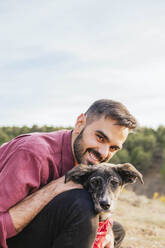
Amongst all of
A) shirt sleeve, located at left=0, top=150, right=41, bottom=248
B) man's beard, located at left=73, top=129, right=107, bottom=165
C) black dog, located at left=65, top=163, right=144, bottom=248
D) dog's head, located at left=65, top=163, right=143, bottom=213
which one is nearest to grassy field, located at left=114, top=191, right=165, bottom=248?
black dog, located at left=65, top=163, right=144, bottom=248

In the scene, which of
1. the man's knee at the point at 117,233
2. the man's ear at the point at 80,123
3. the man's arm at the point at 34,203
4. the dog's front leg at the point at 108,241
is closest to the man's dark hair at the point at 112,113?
the man's ear at the point at 80,123

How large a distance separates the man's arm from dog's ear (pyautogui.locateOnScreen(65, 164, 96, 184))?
0.10 metres

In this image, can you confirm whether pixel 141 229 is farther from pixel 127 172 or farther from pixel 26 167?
pixel 26 167

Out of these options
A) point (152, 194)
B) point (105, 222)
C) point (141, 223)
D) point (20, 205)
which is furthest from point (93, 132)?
point (152, 194)

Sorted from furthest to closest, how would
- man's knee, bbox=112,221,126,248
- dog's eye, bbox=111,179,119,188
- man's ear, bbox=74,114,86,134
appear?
man's knee, bbox=112,221,126,248, man's ear, bbox=74,114,86,134, dog's eye, bbox=111,179,119,188

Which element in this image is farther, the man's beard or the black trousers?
the man's beard

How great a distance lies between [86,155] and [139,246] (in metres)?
2.56

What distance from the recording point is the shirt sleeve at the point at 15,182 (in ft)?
9.98

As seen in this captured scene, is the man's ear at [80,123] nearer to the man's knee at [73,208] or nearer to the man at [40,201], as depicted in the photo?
the man at [40,201]

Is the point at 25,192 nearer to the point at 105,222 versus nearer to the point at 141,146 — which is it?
the point at 105,222

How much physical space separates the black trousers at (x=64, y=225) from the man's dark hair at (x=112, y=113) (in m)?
1.21

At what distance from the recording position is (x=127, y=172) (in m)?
3.91

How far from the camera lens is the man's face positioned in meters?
3.98

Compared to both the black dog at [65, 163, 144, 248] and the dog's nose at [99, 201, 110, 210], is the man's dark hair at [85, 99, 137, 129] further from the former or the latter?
the dog's nose at [99, 201, 110, 210]
